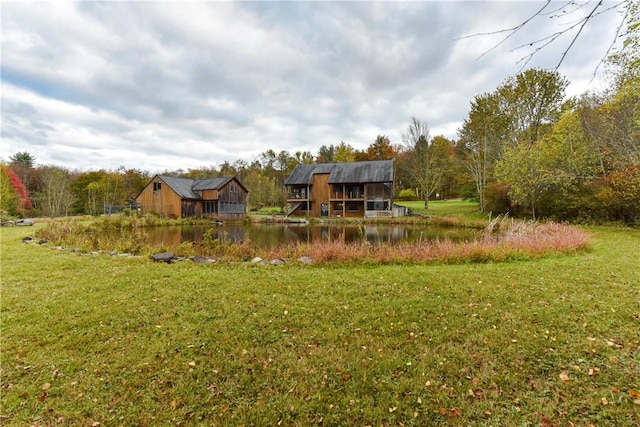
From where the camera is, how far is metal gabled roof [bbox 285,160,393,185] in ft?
103

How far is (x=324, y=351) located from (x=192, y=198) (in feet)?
106

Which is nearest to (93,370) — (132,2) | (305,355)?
(305,355)

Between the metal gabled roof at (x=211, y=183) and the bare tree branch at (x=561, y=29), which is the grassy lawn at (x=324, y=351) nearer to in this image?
the bare tree branch at (x=561, y=29)

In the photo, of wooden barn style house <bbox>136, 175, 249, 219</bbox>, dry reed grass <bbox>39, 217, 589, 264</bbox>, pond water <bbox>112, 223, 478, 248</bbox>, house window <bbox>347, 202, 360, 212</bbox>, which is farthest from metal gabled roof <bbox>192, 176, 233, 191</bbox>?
dry reed grass <bbox>39, 217, 589, 264</bbox>

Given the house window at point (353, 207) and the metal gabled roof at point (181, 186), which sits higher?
the metal gabled roof at point (181, 186)

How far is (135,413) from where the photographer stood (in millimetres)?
2592

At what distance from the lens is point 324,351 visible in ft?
11.5

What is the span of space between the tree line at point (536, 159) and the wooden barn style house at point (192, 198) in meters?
8.04

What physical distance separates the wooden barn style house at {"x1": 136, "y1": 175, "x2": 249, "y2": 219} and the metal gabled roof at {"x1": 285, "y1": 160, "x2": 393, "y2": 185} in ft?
23.0

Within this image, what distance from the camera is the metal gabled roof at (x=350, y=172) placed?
1233 inches

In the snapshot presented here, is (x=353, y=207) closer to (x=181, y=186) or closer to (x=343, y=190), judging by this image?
(x=343, y=190)

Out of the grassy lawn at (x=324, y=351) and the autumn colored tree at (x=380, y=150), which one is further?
the autumn colored tree at (x=380, y=150)

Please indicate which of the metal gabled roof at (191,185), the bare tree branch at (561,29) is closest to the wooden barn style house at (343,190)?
the metal gabled roof at (191,185)

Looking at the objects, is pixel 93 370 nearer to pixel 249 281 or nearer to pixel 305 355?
pixel 305 355
